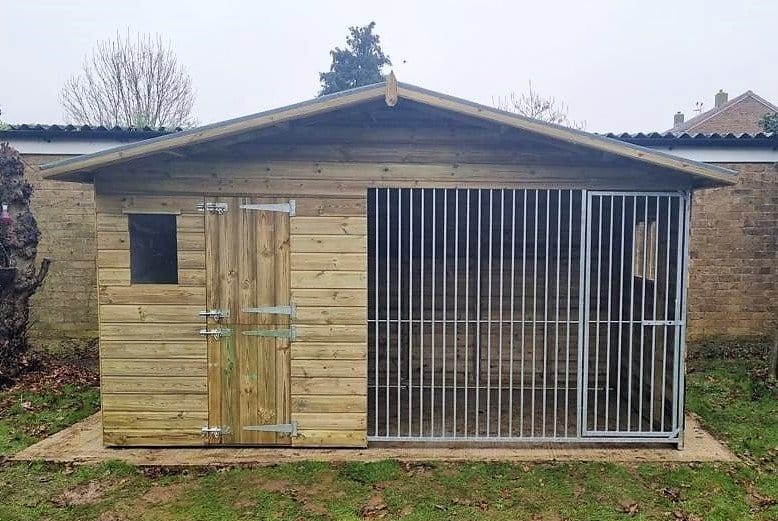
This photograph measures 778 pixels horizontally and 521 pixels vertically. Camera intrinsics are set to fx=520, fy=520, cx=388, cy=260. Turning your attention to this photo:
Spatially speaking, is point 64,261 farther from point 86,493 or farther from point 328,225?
point 328,225

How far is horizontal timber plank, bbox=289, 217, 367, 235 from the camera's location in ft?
13.4

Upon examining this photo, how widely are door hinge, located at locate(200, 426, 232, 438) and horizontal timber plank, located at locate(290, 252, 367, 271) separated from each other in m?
1.42

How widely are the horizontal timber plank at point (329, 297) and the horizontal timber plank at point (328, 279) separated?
0.13ft

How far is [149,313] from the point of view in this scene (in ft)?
13.6

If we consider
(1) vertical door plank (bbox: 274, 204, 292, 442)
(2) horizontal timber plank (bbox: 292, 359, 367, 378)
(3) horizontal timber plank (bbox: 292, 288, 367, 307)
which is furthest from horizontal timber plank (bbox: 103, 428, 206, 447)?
(3) horizontal timber plank (bbox: 292, 288, 367, 307)

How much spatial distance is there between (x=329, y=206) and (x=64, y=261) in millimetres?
4644

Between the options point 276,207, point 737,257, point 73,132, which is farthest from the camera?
point 737,257

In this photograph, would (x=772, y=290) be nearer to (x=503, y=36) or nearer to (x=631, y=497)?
(x=631, y=497)

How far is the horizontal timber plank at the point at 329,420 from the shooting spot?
4.20 meters

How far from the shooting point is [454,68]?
76.4 feet

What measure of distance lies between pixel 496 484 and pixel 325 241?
7.16ft

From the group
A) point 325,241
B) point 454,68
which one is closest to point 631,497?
point 325,241

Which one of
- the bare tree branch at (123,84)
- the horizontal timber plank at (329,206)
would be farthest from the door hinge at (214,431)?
the bare tree branch at (123,84)

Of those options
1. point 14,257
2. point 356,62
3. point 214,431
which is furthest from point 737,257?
point 356,62
